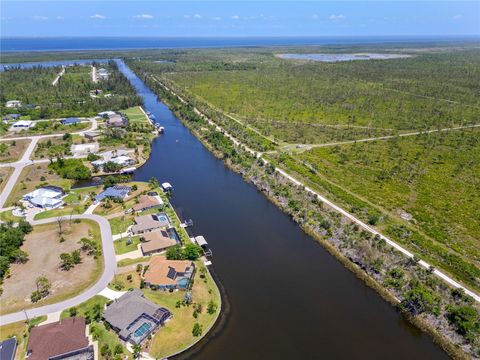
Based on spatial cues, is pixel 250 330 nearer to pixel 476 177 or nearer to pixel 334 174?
pixel 334 174

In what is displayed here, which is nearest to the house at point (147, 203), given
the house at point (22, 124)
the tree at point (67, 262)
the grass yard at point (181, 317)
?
the tree at point (67, 262)

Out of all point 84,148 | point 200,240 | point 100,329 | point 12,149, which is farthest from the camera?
point 84,148

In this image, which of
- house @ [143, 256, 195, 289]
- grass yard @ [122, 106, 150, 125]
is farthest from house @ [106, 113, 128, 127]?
house @ [143, 256, 195, 289]

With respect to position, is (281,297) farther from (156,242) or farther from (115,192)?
(115,192)

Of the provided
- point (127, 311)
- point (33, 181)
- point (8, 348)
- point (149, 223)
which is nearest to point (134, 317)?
point (127, 311)

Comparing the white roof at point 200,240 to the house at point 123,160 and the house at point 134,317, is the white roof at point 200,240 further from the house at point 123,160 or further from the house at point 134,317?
the house at point 123,160

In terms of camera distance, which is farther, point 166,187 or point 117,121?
point 117,121
